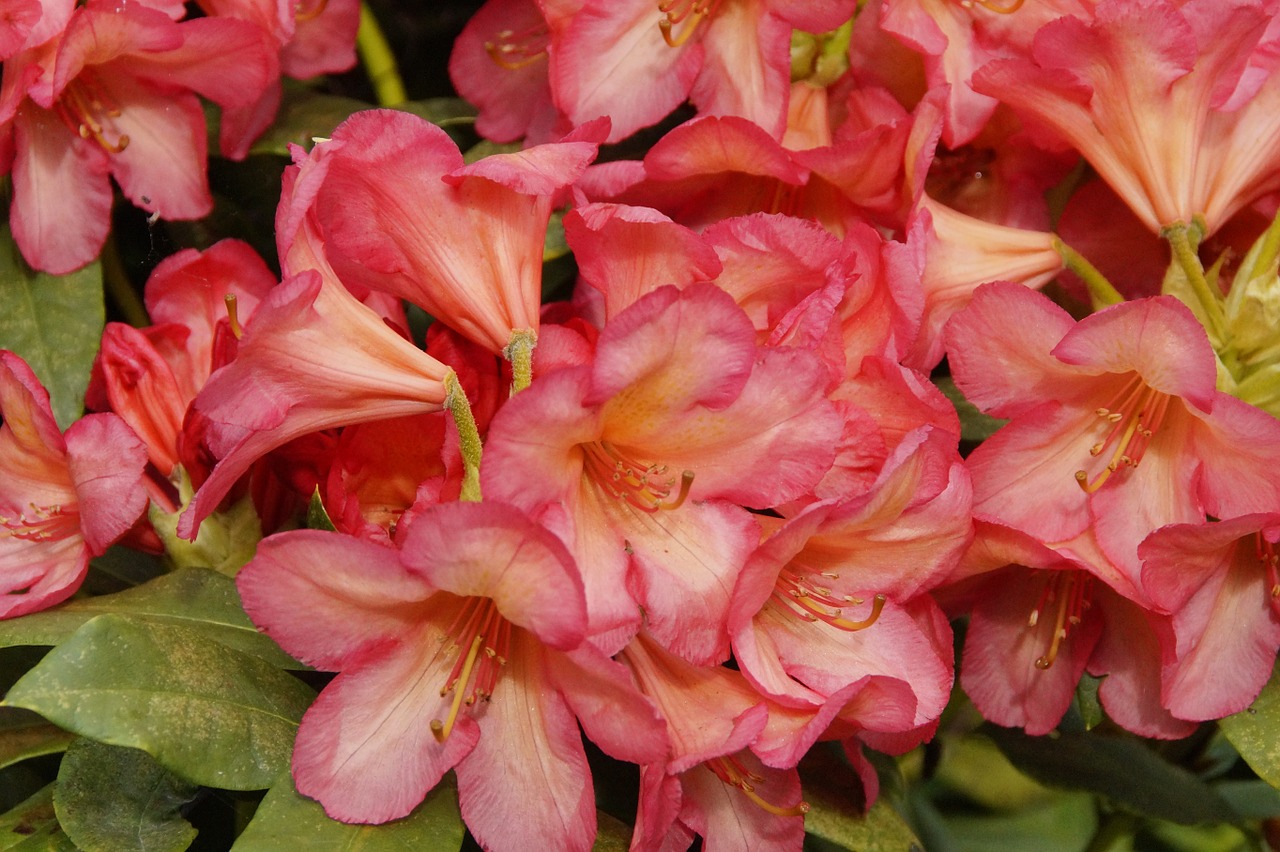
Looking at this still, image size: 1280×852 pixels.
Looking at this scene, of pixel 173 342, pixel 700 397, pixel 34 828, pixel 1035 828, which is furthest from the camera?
pixel 1035 828

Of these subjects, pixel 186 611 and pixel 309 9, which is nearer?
pixel 186 611

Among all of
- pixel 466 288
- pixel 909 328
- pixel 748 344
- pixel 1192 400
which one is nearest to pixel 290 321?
pixel 466 288

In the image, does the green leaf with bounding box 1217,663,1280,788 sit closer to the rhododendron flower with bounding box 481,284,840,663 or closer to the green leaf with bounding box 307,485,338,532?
the rhododendron flower with bounding box 481,284,840,663

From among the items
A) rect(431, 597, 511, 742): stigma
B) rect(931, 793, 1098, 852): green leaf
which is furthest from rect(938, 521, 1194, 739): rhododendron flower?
rect(931, 793, 1098, 852): green leaf

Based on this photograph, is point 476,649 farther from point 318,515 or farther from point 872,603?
point 872,603

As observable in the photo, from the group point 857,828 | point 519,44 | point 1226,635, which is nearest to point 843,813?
point 857,828

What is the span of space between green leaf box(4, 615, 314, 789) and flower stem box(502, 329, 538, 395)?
0.22 meters

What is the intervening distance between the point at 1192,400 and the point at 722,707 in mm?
303

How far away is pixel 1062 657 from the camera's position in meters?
0.88

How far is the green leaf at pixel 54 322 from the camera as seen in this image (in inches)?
35.2

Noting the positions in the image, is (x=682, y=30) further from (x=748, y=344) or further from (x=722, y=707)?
(x=722, y=707)

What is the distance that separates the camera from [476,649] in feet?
2.30

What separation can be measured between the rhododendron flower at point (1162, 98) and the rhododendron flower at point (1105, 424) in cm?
15

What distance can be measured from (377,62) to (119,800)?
674 mm
